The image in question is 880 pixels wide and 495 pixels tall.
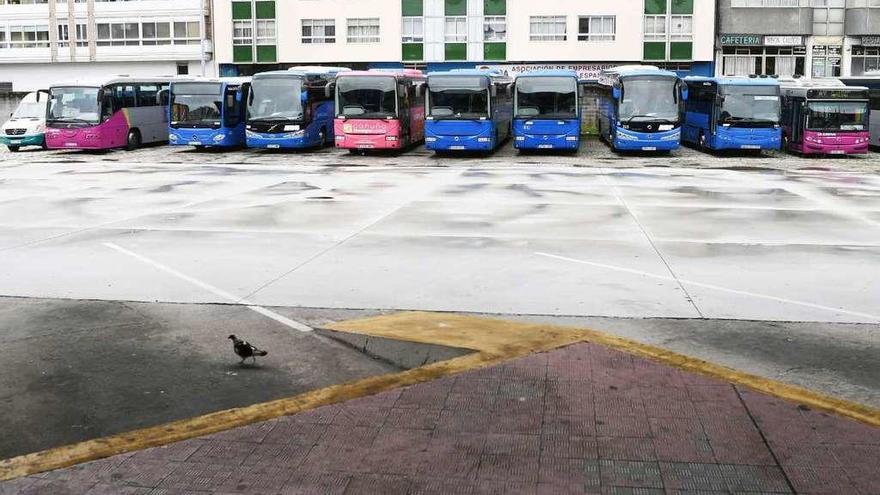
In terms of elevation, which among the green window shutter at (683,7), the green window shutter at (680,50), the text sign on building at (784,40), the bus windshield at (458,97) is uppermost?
the green window shutter at (683,7)

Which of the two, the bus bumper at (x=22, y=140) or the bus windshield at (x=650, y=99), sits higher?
the bus windshield at (x=650, y=99)

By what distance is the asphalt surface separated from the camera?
7.45 metres

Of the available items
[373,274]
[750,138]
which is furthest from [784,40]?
[373,274]

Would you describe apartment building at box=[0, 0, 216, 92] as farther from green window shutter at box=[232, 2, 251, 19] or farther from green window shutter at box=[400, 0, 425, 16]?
green window shutter at box=[400, 0, 425, 16]

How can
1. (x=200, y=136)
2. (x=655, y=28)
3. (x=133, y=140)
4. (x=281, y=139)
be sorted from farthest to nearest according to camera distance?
(x=655, y=28)
(x=133, y=140)
(x=200, y=136)
(x=281, y=139)

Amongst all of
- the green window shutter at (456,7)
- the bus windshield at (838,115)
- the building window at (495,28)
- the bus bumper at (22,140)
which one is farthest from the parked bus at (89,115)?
the building window at (495,28)

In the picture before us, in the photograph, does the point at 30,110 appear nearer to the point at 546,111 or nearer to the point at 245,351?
the point at 546,111

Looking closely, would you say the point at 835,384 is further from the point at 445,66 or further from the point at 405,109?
the point at 445,66

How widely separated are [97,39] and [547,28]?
95.5ft

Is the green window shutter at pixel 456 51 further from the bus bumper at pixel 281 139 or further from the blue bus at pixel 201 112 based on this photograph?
the bus bumper at pixel 281 139

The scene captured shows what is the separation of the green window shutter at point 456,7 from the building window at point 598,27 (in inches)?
264

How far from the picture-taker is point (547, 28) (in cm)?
5553

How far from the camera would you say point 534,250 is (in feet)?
43.5

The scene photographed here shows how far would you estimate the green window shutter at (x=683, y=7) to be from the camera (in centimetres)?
5416
